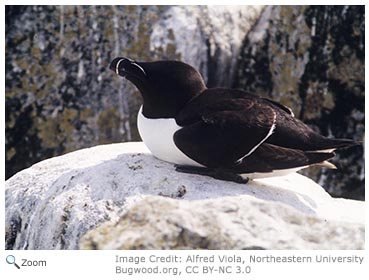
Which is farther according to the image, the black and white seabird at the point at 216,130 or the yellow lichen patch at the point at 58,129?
the yellow lichen patch at the point at 58,129

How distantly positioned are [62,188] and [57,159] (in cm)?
62

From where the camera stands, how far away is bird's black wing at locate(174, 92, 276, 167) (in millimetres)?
4891

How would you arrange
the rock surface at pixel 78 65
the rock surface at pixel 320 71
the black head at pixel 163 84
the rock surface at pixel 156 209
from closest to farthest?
the rock surface at pixel 156 209, the black head at pixel 163 84, the rock surface at pixel 78 65, the rock surface at pixel 320 71

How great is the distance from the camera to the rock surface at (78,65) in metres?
8.28

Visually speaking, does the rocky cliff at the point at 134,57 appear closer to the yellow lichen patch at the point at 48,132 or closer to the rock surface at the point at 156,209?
the yellow lichen patch at the point at 48,132

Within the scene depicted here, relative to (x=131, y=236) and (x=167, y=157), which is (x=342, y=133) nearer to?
(x=167, y=157)

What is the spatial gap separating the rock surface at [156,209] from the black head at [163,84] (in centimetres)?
39

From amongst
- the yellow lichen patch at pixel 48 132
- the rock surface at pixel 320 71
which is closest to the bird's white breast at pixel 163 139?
the yellow lichen patch at pixel 48 132

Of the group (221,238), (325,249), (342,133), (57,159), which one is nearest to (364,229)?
(325,249)

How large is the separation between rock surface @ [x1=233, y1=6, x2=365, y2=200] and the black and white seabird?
10.6ft
